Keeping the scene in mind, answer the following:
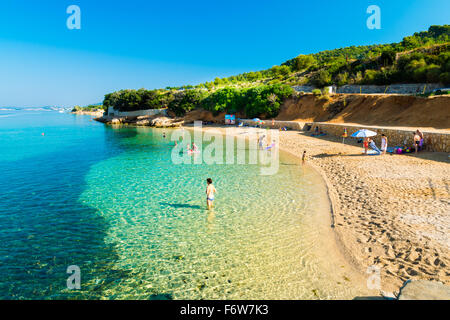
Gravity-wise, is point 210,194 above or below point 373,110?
below

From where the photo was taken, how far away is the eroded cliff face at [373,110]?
22734 millimetres

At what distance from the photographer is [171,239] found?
8797mm

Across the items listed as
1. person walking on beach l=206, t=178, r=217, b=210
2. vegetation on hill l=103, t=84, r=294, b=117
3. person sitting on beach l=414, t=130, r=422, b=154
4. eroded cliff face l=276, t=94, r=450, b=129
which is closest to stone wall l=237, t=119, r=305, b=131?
eroded cliff face l=276, t=94, r=450, b=129

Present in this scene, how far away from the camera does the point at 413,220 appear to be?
840 cm

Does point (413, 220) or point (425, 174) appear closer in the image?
point (413, 220)

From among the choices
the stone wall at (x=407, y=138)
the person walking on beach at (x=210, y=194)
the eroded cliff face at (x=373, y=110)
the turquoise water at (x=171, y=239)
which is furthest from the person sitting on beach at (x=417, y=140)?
the person walking on beach at (x=210, y=194)

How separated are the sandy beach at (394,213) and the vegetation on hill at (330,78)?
25459mm

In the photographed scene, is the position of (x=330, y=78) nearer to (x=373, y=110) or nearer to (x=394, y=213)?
(x=373, y=110)

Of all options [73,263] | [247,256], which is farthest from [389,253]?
[73,263]

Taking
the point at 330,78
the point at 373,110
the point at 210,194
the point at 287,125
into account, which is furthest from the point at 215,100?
the point at 210,194

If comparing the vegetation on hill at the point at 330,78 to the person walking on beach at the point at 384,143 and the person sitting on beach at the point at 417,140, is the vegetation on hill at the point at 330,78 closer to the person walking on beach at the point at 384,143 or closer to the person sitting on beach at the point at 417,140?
the person sitting on beach at the point at 417,140

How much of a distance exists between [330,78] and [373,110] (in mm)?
20585
